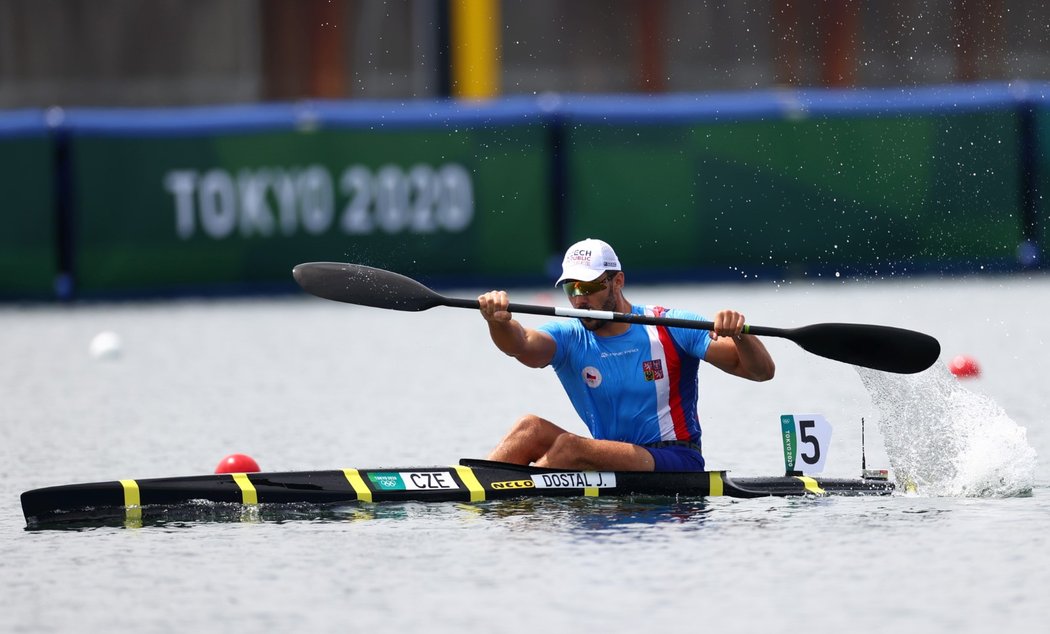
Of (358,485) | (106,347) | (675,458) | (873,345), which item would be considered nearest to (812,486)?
(675,458)

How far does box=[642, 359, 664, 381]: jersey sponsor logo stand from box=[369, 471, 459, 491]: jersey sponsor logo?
112 centimetres

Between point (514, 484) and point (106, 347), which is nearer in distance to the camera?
point (514, 484)

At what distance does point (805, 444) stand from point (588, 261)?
146 centimetres

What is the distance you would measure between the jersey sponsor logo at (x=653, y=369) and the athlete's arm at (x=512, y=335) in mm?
473

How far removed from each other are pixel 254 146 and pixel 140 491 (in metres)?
12.5

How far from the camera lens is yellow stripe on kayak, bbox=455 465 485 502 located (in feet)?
31.5

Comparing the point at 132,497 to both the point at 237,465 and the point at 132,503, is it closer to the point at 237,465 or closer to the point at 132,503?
the point at 132,503

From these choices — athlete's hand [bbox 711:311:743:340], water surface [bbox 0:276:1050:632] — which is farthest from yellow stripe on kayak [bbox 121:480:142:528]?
athlete's hand [bbox 711:311:743:340]

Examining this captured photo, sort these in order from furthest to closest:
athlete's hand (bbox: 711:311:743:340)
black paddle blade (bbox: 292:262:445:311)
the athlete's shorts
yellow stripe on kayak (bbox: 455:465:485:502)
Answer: black paddle blade (bbox: 292:262:445:311), the athlete's shorts, yellow stripe on kayak (bbox: 455:465:485:502), athlete's hand (bbox: 711:311:743:340)

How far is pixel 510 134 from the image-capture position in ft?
71.6

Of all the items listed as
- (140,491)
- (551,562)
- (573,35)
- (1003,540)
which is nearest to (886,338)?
(1003,540)

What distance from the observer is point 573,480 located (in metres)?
9.70

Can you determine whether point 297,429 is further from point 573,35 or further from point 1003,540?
point 573,35

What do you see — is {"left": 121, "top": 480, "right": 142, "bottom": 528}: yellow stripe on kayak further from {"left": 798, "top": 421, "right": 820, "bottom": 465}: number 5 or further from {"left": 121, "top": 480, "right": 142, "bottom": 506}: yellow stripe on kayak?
{"left": 798, "top": 421, "right": 820, "bottom": 465}: number 5
